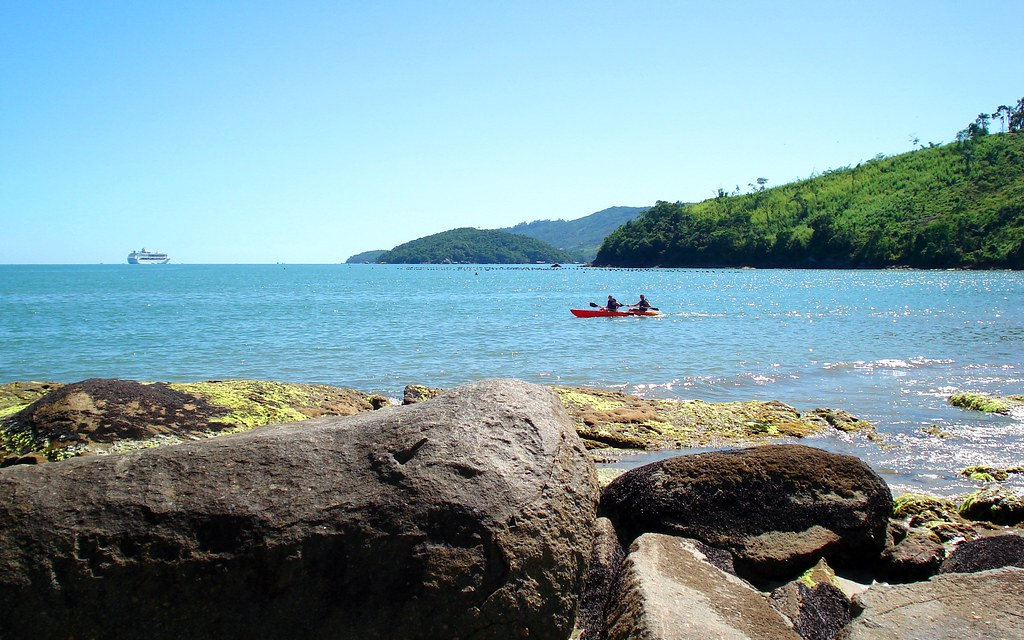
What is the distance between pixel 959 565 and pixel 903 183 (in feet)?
428

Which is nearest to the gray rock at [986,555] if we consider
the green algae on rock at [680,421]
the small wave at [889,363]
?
the green algae on rock at [680,421]

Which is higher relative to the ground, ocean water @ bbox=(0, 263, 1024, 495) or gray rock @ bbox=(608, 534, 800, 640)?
gray rock @ bbox=(608, 534, 800, 640)

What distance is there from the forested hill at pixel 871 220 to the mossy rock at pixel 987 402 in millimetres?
87113

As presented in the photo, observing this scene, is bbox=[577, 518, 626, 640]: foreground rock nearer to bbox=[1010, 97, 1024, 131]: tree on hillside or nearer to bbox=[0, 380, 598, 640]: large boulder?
bbox=[0, 380, 598, 640]: large boulder

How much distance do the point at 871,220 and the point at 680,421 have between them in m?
111

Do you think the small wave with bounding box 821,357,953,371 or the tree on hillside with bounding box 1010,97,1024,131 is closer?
the small wave with bounding box 821,357,953,371

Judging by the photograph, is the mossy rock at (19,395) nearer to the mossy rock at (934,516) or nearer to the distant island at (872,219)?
the mossy rock at (934,516)

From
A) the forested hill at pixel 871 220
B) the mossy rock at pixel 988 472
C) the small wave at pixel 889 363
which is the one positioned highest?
the forested hill at pixel 871 220

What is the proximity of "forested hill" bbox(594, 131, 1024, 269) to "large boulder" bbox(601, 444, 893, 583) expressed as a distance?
319 feet

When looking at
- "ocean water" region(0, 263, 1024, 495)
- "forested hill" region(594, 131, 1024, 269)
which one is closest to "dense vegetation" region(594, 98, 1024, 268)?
"forested hill" region(594, 131, 1024, 269)

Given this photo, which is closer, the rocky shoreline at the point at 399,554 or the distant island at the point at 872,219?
the rocky shoreline at the point at 399,554

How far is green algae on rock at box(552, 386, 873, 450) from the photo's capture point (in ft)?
36.3

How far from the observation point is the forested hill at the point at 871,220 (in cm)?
9294

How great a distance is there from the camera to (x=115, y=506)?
3824 millimetres
